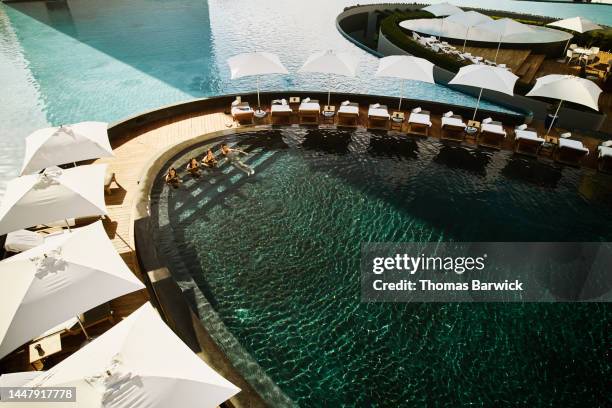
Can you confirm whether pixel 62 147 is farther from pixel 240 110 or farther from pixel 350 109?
pixel 350 109

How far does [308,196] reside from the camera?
35.6ft

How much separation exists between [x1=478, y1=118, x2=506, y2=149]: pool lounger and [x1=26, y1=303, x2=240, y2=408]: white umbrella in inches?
473

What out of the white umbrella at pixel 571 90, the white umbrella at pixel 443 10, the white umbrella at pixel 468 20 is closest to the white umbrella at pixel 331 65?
the white umbrella at pixel 571 90

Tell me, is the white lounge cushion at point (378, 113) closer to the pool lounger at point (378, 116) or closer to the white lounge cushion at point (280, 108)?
the pool lounger at point (378, 116)

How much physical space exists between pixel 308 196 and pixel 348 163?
2.28 meters

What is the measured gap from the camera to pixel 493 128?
1307 cm

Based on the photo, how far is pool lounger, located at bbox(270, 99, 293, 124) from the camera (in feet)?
46.4

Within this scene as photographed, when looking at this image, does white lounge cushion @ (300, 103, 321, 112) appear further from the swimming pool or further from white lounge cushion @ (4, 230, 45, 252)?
white lounge cushion @ (4, 230, 45, 252)

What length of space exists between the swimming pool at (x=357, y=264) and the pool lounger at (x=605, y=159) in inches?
17.2

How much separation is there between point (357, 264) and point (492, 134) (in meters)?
7.70

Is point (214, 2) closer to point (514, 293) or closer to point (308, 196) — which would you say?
point (308, 196)

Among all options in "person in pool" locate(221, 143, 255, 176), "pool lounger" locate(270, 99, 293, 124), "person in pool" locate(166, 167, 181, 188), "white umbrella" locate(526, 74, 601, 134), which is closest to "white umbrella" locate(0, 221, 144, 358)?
"person in pool" locate(166, 167, 181, 188)

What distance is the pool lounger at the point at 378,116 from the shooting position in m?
13.8

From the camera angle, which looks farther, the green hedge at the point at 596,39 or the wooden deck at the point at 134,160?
the green hedge at the point at 596,39
